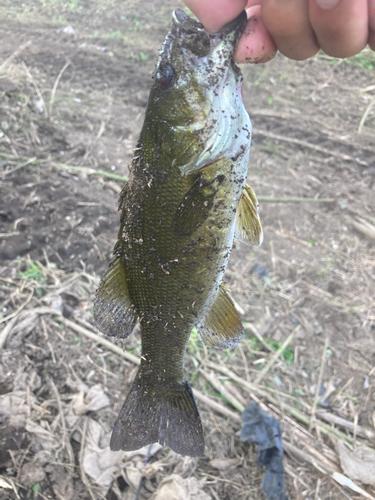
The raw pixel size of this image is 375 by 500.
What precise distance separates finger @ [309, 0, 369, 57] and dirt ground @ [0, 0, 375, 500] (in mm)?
2481

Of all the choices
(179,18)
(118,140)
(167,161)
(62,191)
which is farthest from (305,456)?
(118,140)

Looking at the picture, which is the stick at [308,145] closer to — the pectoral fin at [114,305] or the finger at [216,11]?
the finger at [216,11]

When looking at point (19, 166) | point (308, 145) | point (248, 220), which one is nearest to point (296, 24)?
point (248, 220)

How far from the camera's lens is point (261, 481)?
96.7 inches

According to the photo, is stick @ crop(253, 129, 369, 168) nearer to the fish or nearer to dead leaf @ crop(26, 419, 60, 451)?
the fish

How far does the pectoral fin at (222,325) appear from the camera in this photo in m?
1.64

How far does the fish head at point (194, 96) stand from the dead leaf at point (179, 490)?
2.01 meters

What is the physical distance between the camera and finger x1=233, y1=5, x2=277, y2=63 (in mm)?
1329

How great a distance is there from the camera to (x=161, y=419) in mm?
1646

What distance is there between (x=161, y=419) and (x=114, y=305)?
0.62m

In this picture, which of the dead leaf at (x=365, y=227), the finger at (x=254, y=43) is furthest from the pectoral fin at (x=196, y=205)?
the dead leaf at (x=365, y=227)

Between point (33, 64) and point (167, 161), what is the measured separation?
5693mm

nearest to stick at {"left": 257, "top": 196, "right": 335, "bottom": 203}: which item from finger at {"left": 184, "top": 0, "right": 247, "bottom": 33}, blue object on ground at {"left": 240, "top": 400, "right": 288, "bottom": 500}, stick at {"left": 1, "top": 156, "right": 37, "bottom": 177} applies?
blue object on ground at {"left": 240, "top": 400, "right": 288, "bottom": 500}

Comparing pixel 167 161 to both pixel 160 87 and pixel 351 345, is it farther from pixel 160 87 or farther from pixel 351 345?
pixel 351 345
